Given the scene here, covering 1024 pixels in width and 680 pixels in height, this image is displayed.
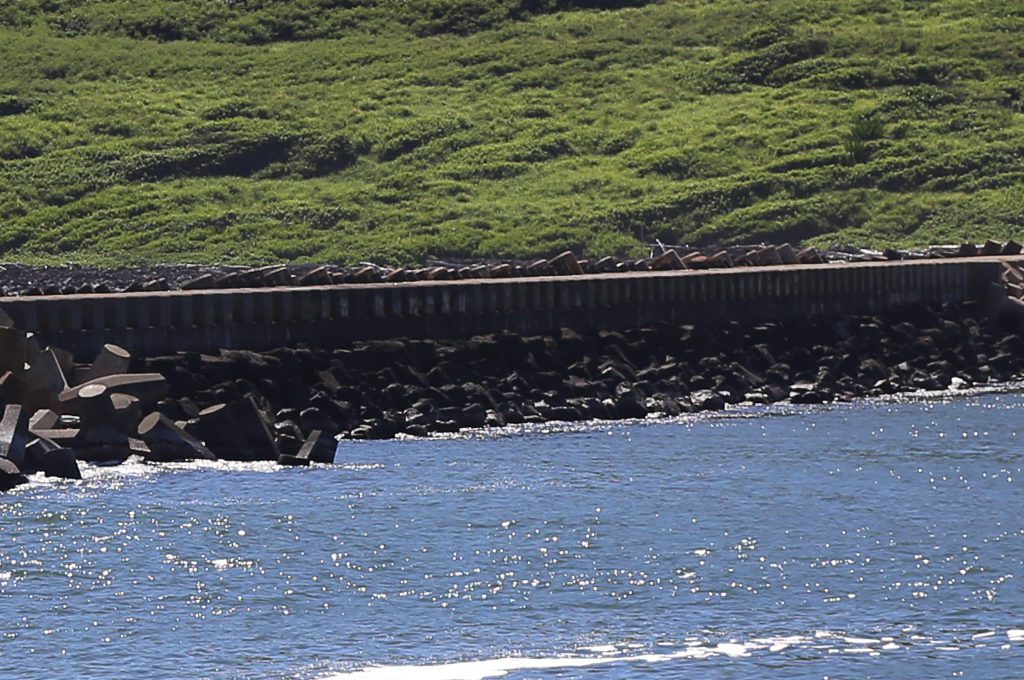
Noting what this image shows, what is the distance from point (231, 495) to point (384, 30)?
92.0 m

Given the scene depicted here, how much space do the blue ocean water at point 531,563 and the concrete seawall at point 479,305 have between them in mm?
4000

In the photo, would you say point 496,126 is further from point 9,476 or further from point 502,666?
point 502,666

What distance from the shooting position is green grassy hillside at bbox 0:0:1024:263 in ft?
286

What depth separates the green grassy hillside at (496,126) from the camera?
87312 mm

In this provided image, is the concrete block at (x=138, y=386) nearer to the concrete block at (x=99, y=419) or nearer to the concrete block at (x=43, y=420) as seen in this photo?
the concrete block at (x=43, y=420)

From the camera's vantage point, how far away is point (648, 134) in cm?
9906

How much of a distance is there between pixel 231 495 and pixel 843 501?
8.02m

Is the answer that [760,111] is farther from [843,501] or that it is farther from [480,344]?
[843,501]

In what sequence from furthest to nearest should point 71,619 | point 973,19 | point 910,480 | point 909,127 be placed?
1. point 973,19
2. point 909,127
3. point 910,480
4. point 71,619

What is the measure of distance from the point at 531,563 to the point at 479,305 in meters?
16.5

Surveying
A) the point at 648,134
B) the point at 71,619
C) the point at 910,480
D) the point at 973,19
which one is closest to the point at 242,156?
the point at 648,134

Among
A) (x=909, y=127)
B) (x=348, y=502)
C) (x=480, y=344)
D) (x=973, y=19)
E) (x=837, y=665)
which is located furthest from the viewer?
(x=973, y=19)

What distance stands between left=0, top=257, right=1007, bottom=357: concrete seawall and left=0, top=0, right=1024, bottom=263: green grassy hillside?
32832mm

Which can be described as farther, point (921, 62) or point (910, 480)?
point (921, 62)
